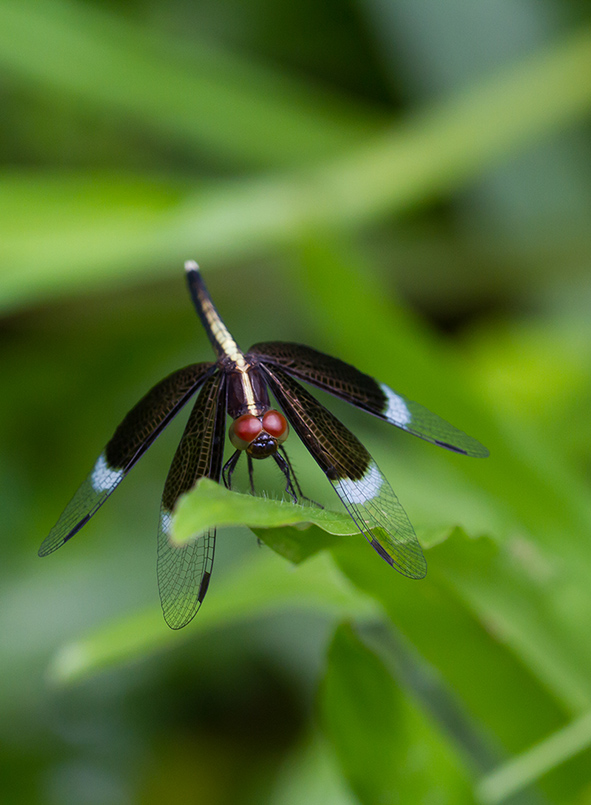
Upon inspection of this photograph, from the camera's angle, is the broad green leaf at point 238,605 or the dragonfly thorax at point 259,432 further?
the broad green leaf at point 238,605

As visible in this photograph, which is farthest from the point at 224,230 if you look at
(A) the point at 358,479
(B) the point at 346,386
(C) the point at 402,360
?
(A) the point at 358,479

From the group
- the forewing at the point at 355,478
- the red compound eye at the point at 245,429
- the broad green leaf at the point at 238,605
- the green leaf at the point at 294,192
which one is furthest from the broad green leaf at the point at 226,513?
the green leaf at the point at 294,192

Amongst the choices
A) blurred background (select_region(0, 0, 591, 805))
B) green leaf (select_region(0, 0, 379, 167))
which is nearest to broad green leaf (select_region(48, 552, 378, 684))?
blurred background (select_region(0, 0, 591, 805))

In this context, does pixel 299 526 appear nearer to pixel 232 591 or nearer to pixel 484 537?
pixel 484 537

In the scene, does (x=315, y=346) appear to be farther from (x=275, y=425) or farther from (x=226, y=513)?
(x=226, y=513)

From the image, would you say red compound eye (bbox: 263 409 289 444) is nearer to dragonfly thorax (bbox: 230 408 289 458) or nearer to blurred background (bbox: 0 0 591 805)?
dragonfly thorax (bbox: 230 408 289 458)

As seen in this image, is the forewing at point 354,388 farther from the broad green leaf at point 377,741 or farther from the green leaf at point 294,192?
the green leaf at point 294,192

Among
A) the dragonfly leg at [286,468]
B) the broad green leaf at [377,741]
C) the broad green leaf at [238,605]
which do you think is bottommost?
the broad green leaf at [377,741]
